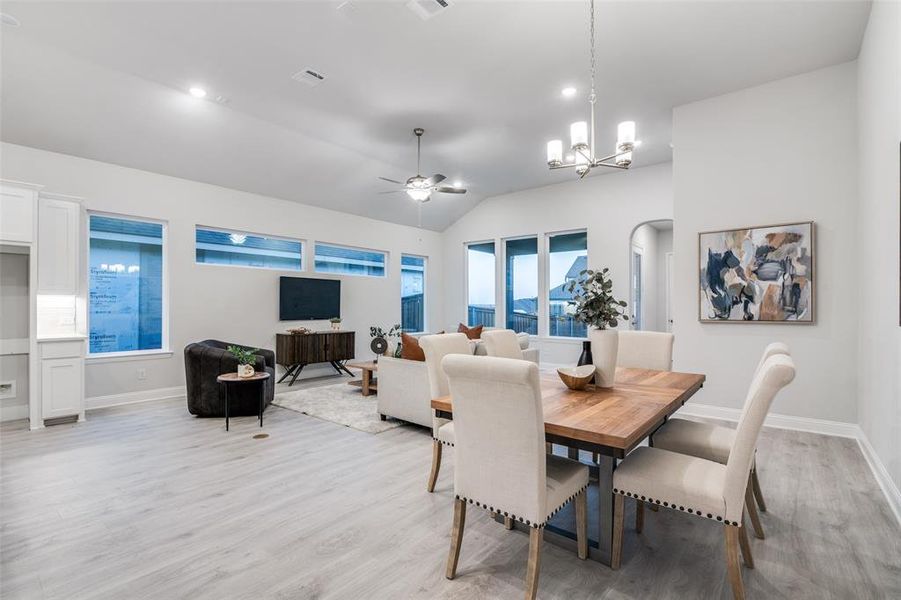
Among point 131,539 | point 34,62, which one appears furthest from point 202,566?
point 34,62

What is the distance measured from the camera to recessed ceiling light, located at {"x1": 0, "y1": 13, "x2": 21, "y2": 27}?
3284 mm

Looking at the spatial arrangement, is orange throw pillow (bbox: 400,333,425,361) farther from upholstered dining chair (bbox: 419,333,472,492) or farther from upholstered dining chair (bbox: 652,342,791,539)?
upholstered dining chair (bbox: 652,342,791,539)

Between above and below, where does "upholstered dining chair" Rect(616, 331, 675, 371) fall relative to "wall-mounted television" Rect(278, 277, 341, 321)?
below

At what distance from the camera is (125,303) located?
5371 millimetres

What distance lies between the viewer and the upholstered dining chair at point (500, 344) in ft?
10.6

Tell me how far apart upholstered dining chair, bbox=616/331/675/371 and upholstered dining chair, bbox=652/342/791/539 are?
0.81 meters

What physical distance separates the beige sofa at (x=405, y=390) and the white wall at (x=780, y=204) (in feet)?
8.62

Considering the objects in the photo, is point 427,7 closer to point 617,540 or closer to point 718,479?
point 718,479

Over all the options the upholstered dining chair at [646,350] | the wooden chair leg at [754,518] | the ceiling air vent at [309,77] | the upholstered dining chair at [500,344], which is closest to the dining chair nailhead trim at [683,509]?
the wooden chair leg at [754,518]

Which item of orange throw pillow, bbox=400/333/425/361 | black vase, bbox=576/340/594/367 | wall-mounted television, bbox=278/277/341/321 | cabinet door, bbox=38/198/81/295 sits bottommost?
orange throw pillow, bbox=400/333/425/361

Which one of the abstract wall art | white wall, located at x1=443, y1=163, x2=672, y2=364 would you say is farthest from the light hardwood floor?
white wall, located at x1=443, y1=163, x2=672, y2=364

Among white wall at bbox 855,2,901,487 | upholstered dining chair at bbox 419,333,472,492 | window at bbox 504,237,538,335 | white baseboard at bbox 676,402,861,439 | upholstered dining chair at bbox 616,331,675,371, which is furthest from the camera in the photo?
window at bbox 504,237,538,335

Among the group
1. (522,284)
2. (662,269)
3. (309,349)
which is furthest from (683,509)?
(662,269)

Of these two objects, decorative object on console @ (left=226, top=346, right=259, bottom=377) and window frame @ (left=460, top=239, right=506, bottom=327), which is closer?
decorative object on console @ (left=226, top=346, right=259, bottom=377)
